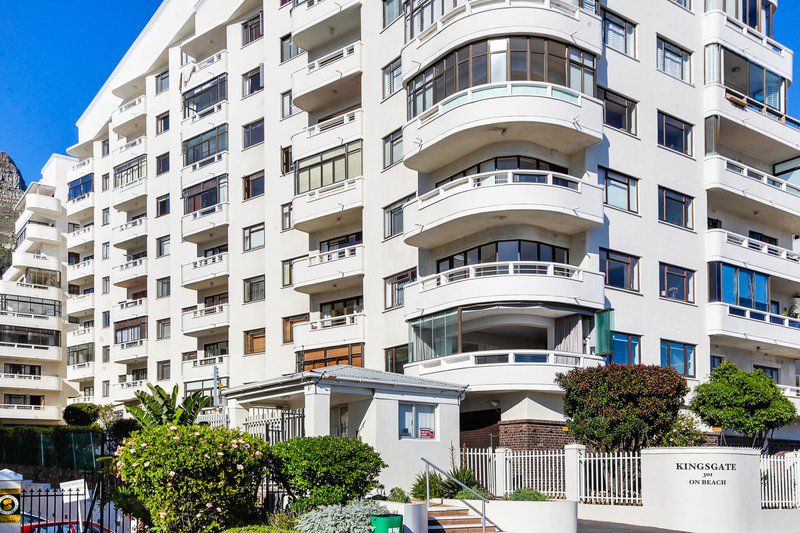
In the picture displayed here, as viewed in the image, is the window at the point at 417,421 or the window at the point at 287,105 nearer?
the window at the point at 417,421

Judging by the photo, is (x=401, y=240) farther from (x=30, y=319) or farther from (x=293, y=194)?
(x=30, y=319)

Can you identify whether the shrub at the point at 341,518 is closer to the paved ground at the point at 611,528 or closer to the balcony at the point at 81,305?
the paved ground at the point at 611,528

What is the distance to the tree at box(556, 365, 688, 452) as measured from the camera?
1172 inches

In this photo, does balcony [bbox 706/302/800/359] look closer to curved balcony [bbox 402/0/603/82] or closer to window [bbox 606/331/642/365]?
window [bbox 606/331/642/365]

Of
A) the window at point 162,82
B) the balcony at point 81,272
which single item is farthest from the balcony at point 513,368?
the balcony at point 81,272

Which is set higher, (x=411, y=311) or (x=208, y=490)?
(x=411, y=311)

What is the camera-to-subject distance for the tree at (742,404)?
36.6 m

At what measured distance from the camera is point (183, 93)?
57500 millimetres

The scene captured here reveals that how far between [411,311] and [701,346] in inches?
482

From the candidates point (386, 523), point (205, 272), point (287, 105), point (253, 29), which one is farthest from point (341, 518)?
point (253, 29)

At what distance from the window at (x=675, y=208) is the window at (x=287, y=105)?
1890 cm

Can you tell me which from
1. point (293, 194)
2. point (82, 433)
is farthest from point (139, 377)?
point (293, 194)

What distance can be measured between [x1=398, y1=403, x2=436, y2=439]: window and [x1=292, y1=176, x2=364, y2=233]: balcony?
1506cm

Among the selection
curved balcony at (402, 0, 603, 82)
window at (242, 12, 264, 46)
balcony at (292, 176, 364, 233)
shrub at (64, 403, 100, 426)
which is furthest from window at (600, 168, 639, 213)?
shrub at (64, 403, 100, 426)
